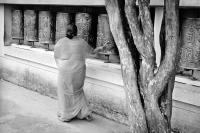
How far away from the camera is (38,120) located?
5.57 metres

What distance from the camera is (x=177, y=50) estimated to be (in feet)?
12.2

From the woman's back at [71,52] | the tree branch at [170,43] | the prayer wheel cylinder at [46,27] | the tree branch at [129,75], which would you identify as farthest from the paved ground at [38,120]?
the tree branch at [170,43]

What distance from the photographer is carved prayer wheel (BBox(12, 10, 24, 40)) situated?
8117mm

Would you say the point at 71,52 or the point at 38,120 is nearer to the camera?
the point at 71,52

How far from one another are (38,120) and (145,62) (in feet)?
8.75

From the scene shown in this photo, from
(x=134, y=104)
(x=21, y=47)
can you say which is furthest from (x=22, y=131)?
(x=21, y=47)

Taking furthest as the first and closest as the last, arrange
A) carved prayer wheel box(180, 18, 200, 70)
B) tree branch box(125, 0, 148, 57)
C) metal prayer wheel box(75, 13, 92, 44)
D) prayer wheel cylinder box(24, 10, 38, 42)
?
prayer wheel cylinder box(24, 10, 38, 42), metal prayer wheel box(75, 13, 92, 44), carved prayer wheel box(180, 18, 200, 70), tree branch box(125, 0, 148, 57)

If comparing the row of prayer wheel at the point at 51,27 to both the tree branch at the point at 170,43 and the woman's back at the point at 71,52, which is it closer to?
the woman's back at the point at 71,52

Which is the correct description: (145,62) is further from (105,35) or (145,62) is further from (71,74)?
(105,35)

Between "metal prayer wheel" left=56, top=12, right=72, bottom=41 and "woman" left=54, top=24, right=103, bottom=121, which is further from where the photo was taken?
"metal prayer wheel" left=56, top=12, right=72, bottom=41

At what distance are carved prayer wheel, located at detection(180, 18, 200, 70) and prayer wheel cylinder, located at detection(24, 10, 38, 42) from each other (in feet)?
14.0

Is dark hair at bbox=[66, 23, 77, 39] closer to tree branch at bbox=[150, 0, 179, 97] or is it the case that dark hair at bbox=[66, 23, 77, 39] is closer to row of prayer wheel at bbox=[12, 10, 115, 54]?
row of prayer wheel at bbox=[12, 10, 115, 54]

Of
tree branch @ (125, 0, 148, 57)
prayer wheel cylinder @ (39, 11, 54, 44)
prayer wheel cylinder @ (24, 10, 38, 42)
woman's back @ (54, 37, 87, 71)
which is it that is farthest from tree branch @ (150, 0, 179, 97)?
prayer wheel cylinder @ (24, 10, 38, 42)

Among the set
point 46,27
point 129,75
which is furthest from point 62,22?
point 129,75
